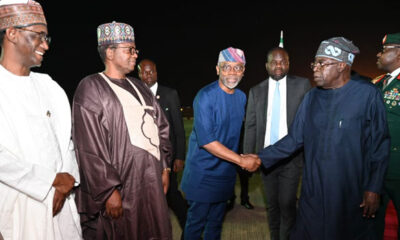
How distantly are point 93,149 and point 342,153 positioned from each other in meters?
1.87

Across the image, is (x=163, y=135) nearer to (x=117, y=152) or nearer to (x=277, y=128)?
(x=117, y=152)

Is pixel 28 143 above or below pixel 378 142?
above

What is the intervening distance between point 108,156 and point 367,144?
197cm

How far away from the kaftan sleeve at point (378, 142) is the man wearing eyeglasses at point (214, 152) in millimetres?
1064

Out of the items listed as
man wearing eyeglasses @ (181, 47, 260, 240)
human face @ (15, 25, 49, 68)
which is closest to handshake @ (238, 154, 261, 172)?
man wearing eyeglasses @ (181, 47, 260, 240)

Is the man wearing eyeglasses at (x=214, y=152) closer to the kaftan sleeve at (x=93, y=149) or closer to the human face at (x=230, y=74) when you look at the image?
the human face at (x=230, y=74)

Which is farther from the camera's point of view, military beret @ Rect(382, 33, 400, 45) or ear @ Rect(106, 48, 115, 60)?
military beret @ Rect(382, 33, 400, 45)

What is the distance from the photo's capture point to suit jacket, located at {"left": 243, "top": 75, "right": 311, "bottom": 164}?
3.18m

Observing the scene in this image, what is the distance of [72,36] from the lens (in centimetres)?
923

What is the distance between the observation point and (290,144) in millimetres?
2805

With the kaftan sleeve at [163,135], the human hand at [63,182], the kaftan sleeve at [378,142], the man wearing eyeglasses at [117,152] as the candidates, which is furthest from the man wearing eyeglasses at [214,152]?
the human hand at [63,182]

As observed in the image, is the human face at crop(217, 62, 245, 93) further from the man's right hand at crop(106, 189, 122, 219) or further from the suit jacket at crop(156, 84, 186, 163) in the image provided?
the man's right hand at crop(106, 189, 122, 219)

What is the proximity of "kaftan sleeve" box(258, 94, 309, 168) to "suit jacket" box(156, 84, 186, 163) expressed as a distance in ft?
4.06

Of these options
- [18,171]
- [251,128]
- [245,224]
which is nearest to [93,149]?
[18,171]
